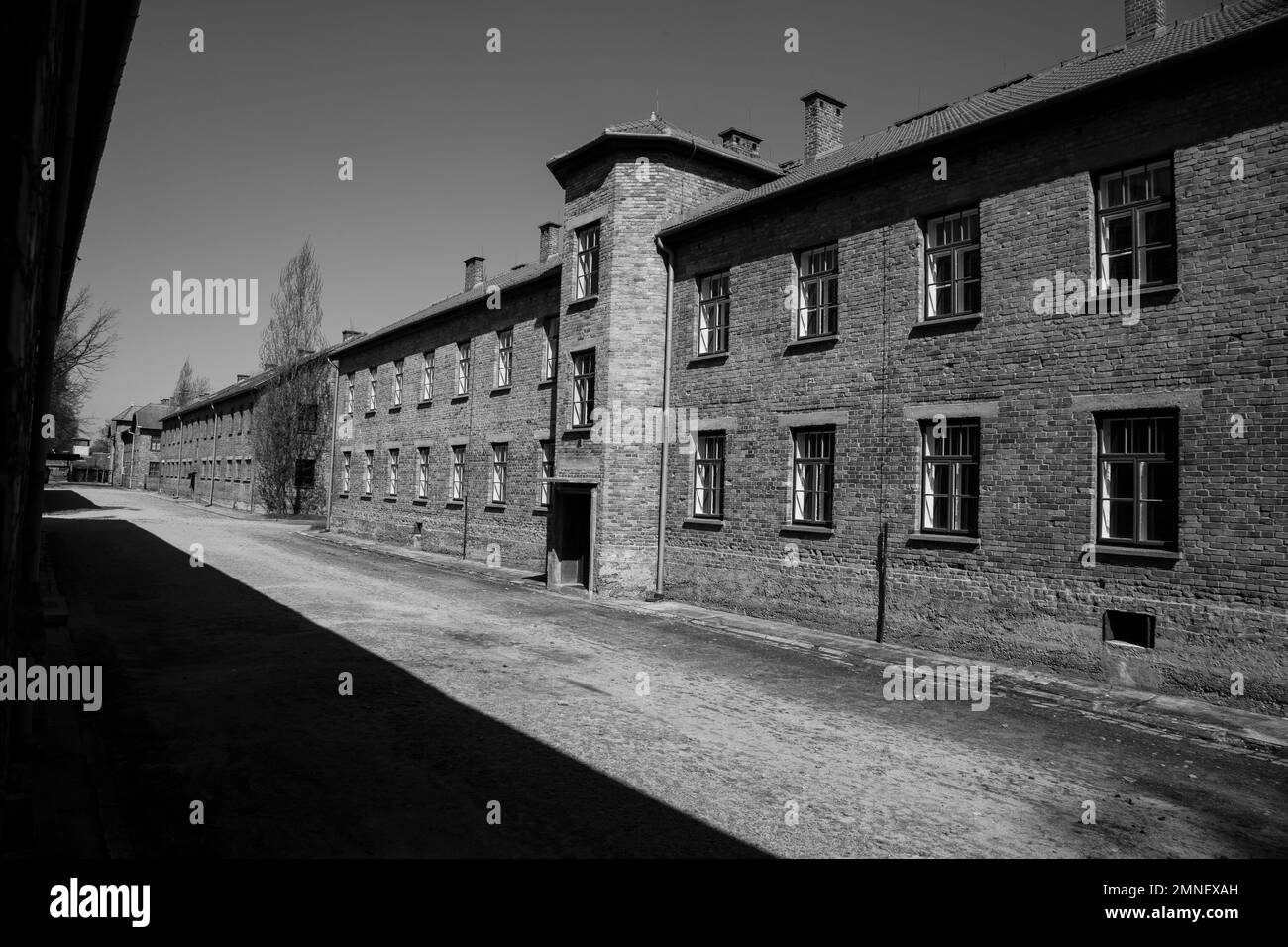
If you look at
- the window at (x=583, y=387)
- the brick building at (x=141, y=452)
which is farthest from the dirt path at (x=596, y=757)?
the brick building at (x=141, y=452)

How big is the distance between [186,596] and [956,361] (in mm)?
13297

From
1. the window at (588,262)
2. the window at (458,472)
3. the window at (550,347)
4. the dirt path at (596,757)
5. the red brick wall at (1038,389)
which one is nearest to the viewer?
the dirt path at (596,757)

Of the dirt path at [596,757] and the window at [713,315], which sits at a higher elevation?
the window at [713,315]

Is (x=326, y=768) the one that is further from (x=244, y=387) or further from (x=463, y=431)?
(x=244, y=387)

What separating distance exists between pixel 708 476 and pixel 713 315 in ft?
10.8

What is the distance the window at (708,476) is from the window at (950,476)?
445cm

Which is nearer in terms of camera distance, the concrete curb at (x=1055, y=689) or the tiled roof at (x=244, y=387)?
the concrete curb at (x=1055, y=689)

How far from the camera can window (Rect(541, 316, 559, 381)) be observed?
21375 millimetres

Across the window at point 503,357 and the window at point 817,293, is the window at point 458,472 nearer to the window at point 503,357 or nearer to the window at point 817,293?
the window at point 503,357

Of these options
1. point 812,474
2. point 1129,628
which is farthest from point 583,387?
point 1129,628

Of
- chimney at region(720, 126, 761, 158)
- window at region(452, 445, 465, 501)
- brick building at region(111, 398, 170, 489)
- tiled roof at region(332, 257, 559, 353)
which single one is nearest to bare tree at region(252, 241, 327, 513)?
tiled roof at region(332, 257, 559, 353)

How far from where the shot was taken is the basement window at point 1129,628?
32.3ft

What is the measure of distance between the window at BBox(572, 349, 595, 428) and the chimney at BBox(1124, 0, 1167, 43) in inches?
452
